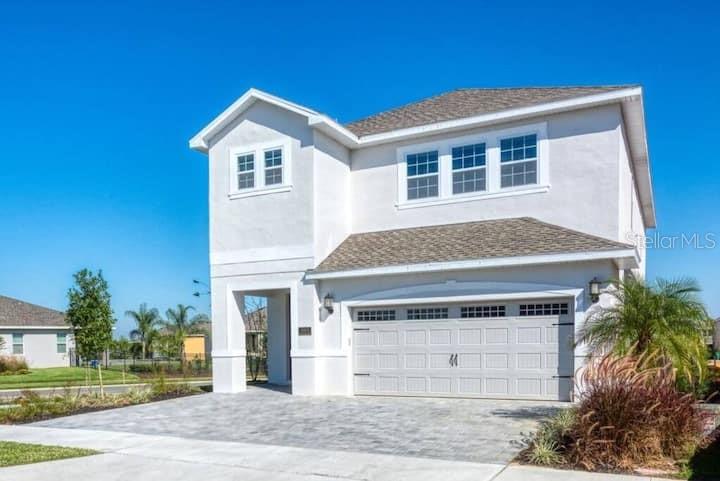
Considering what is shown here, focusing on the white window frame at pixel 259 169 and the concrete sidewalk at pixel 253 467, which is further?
the white window frame at pixel 259 169

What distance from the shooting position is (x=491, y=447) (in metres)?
9.33

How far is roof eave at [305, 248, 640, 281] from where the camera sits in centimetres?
1305

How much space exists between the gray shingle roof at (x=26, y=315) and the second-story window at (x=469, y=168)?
1220 inches

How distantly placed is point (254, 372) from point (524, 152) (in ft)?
43.5

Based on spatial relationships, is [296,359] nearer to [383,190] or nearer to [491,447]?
[383,190]

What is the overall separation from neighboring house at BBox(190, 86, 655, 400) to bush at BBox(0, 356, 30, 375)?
23.5m

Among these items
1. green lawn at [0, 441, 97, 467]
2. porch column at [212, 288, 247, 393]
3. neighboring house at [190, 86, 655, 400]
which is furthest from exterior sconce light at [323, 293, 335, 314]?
green lawn at [0, 441, 97, 467]

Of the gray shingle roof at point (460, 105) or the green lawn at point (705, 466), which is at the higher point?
the gray shingle roof at point (460, 105)

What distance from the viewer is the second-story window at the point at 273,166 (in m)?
17.5

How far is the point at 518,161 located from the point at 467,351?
5217 millimetres

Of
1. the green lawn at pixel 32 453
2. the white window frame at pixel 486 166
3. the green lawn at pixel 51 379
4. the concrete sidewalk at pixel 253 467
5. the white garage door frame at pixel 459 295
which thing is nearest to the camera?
the concrete sidewalk at pixel 253 467

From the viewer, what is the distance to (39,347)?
129 ft

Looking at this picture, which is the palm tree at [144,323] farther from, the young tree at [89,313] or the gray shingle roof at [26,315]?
the young tree at [89,313]

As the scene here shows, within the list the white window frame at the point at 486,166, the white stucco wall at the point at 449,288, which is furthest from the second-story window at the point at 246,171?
the white window frame at the point at 486,166
